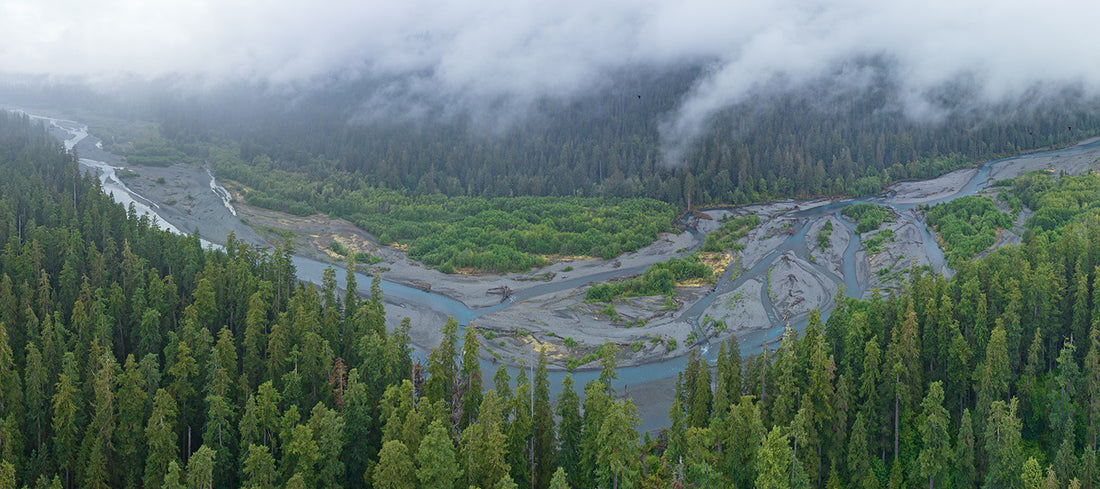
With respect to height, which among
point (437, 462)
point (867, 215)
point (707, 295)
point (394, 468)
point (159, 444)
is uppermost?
point (867, 215)

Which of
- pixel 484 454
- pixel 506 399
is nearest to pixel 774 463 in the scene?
pixel 484 454

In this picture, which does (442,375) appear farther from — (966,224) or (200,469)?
(966,224)

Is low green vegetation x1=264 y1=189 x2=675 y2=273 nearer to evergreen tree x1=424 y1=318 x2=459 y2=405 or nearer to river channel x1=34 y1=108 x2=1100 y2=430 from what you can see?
river channel x1=34 y1=108 x2=1100 y2=430

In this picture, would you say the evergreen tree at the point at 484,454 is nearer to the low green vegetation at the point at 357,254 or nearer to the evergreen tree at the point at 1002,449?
the evergreen tree at the point at 1002,449

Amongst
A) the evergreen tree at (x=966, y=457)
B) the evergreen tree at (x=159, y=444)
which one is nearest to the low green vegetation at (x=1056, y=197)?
the evergreen tree at (x=966, y=457)

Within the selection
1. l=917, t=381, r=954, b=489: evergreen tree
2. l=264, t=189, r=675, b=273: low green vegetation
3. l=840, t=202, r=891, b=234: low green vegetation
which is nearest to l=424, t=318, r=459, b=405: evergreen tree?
l=917, t=381, r=954, b=489: evergreen tree
